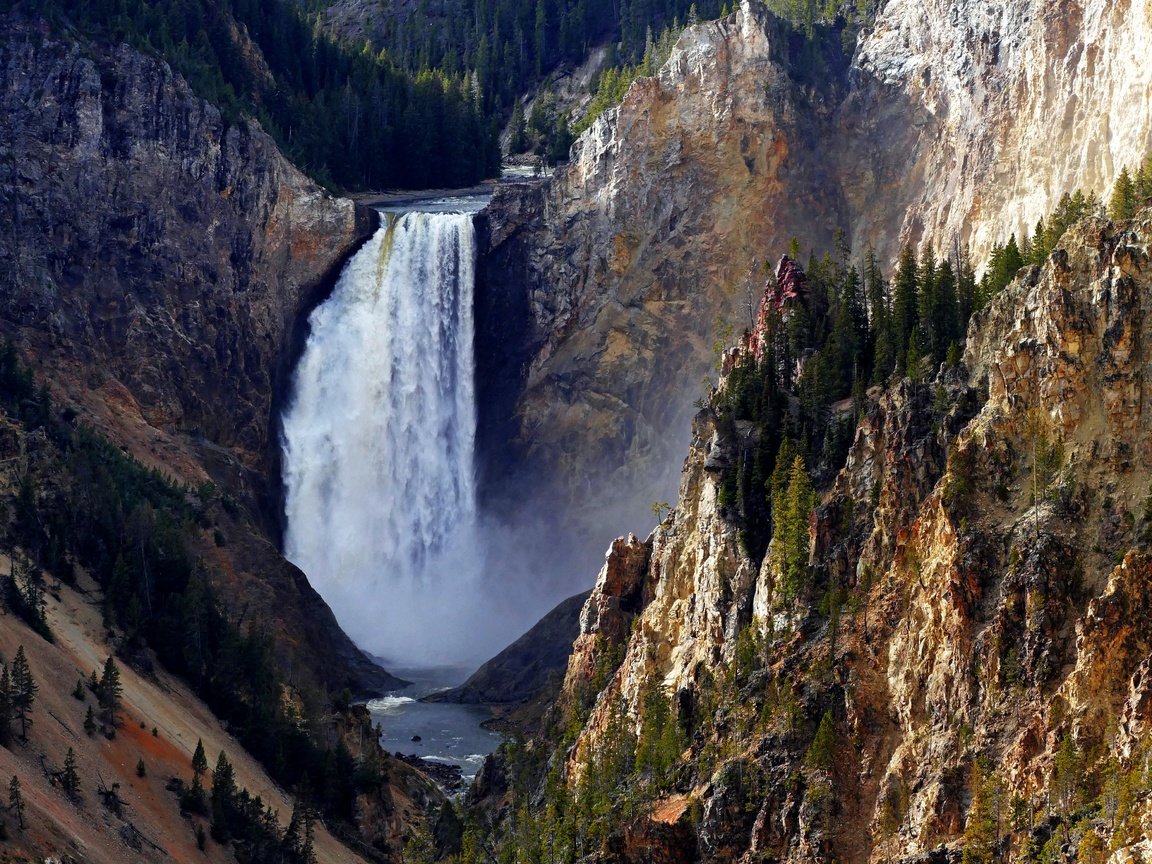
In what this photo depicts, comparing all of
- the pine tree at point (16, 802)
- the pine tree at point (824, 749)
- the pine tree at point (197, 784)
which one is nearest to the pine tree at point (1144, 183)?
the pine tree at point (824, 749)

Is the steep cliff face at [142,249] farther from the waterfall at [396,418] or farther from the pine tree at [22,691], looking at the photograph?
the pine tree at [22,691]

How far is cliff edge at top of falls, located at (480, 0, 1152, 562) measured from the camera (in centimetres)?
15062

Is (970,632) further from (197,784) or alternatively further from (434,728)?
(434,728)

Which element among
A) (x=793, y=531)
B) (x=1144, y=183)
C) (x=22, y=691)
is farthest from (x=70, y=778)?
(x=1144, y=183)

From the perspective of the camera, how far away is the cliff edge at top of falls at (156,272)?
457 feet

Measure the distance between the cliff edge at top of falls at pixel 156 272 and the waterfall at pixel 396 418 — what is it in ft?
15.1

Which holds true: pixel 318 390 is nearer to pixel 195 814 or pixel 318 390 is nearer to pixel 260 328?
pixel 260 328

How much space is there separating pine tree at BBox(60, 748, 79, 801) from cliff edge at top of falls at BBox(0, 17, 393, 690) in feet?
116

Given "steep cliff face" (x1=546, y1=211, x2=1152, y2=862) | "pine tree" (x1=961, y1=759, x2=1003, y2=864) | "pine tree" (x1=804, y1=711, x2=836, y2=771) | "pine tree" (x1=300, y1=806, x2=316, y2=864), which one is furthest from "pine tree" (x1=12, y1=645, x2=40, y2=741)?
"pine tree" (x1=961, y1=759, x2=1003, y2=864)

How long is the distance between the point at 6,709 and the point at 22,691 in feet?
7.46

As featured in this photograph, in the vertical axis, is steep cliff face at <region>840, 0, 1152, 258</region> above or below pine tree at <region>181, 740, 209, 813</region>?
above

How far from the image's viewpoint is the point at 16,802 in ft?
293

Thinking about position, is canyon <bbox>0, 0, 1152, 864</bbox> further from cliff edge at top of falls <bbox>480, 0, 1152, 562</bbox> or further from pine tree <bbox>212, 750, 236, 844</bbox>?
pine tree <bbox>212, 750, 236, 844</bbox>

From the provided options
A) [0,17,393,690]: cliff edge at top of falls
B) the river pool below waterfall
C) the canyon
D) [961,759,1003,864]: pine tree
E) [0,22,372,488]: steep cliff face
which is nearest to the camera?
[961,759,1003,864]: pine tree
